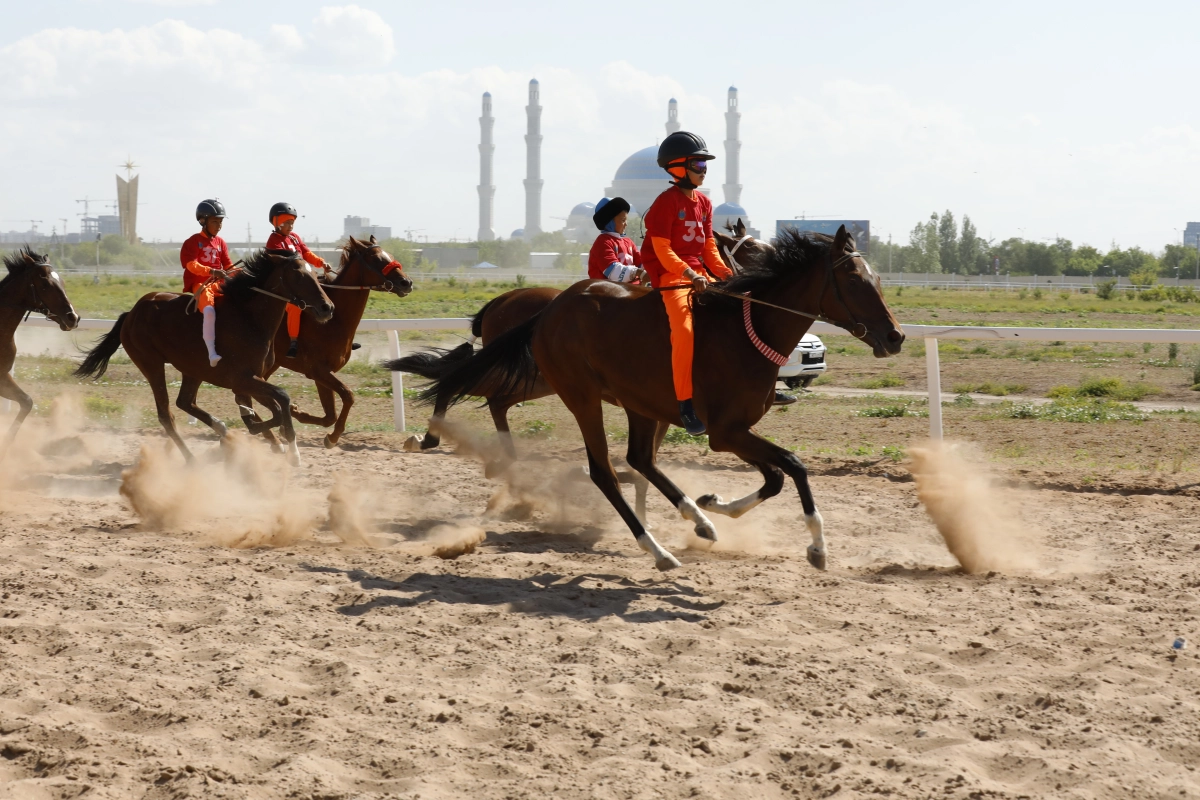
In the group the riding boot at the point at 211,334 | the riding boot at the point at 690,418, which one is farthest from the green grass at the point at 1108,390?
the riding boot at the point at 211,334

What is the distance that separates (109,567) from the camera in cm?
614

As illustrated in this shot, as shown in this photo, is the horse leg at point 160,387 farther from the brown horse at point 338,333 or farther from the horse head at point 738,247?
the horse head at point 738,247

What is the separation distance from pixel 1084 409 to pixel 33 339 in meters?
20.3

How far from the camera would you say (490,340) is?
9039mm

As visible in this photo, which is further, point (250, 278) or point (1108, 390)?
point (1108, 390)

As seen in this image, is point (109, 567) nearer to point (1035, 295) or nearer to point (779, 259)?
point (779, 259)

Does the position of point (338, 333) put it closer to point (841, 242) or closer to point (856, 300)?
point (841, 242)

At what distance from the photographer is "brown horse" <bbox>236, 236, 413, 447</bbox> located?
1027 cm

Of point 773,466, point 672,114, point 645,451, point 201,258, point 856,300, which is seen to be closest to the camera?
point 856,300

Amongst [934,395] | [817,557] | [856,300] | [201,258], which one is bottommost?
[817,557]

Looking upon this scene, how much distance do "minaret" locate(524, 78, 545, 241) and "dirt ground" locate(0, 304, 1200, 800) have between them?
156 meters

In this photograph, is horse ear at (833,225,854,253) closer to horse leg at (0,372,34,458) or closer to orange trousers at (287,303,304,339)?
orange trousers at (287,303,304,339)

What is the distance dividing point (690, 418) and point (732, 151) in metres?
160

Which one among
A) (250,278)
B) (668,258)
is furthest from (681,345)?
(250,278)
